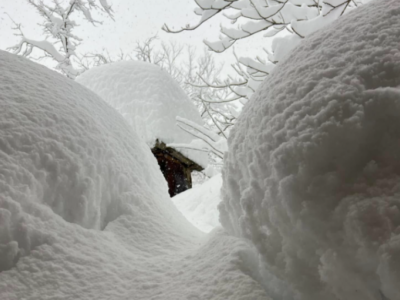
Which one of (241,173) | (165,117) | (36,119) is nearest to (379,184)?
(241,173)

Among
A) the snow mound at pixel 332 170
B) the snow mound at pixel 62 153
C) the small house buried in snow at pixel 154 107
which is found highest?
the small house buried in snow at pixel 154 107

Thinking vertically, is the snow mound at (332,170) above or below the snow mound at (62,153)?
below

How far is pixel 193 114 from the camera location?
528cm

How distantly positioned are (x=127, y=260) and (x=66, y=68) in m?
9.52

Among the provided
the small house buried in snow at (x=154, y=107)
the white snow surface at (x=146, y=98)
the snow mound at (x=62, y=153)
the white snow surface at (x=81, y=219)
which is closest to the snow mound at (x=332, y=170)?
the white snow surface at (x=81, y=219)

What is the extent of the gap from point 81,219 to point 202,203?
3.31 metres

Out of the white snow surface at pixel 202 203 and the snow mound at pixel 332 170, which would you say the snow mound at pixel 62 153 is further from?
the white snow surface at pixel 202 203

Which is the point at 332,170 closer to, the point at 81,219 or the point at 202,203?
the point at 81,219

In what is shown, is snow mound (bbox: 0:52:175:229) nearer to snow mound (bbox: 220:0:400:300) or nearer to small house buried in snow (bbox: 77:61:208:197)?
snow mound (bbox: 220:0:400:300)

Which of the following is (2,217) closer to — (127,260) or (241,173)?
(127,260)

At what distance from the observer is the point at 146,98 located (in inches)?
190

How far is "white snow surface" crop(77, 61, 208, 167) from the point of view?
15.5 ft

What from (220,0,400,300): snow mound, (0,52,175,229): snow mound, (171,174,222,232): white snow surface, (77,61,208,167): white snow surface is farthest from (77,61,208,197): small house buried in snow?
(220,0,400,300): snow mound

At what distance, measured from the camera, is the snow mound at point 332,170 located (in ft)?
2.35
